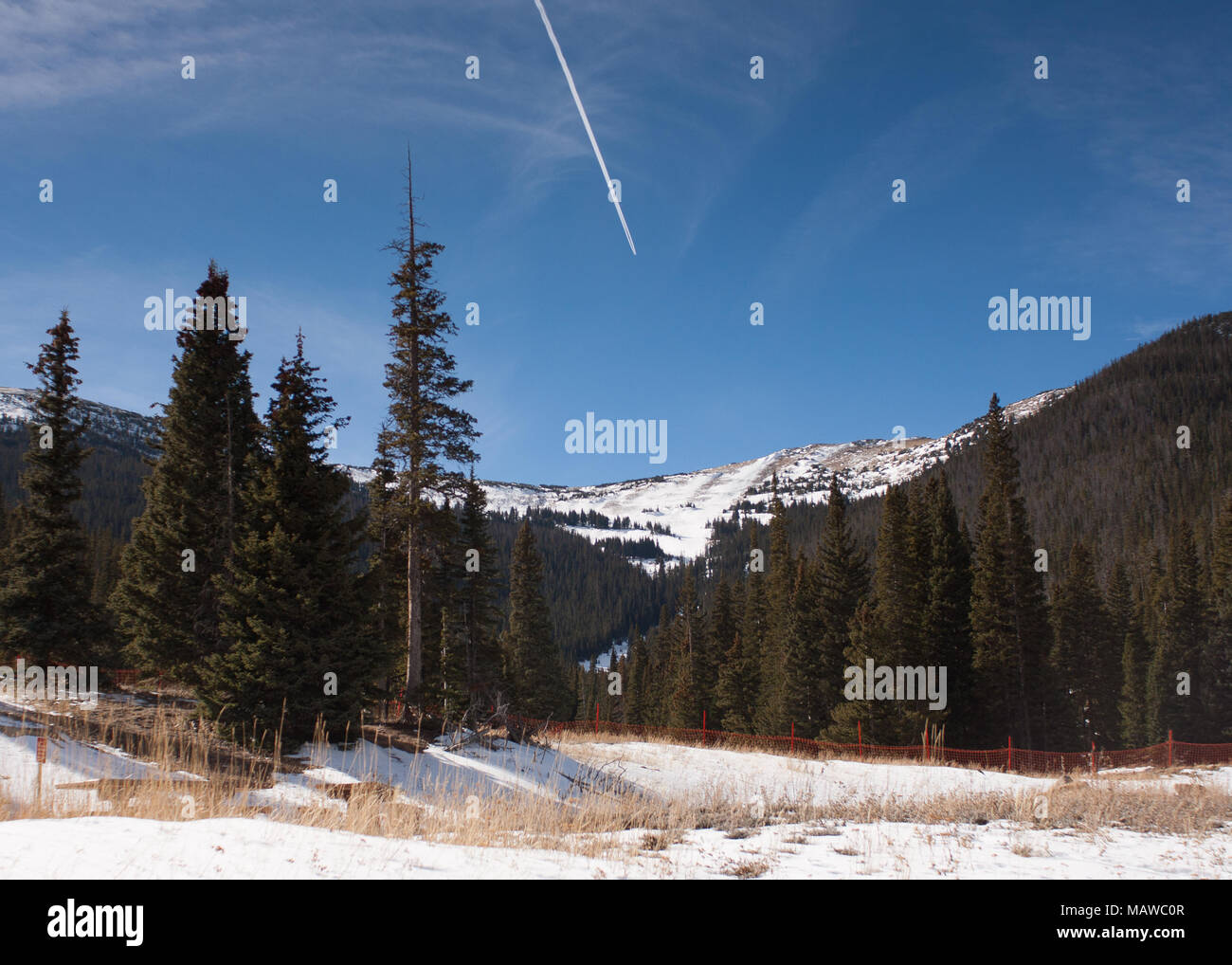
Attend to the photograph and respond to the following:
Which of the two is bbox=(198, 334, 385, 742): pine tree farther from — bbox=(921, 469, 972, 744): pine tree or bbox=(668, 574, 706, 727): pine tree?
bbox=(668, 574, 706, 727): pine tree

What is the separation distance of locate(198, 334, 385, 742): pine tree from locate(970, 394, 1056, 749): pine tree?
112ft

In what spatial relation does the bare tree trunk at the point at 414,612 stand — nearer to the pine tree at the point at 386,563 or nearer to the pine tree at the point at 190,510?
the pine tree at the point at 386,563

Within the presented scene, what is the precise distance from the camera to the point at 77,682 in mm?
21641

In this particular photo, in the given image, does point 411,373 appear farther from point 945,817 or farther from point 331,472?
point 945,817

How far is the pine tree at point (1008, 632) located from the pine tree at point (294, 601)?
3427cm

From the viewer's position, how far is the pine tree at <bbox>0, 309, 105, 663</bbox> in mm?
22797

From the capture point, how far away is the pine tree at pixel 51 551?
898 inches

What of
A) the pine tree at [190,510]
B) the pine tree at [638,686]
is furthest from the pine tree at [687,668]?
the pine tree at [190,510]

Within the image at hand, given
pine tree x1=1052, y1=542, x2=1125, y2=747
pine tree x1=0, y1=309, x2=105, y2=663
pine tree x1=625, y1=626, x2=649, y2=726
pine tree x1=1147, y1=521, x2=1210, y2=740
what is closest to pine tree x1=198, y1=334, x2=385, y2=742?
pine tree x1=0, y1=309, x2=105, y2=663

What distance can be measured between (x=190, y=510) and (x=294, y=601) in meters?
7.90

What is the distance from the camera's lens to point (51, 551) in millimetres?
23578

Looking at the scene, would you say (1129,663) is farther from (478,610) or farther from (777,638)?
(478,610)
